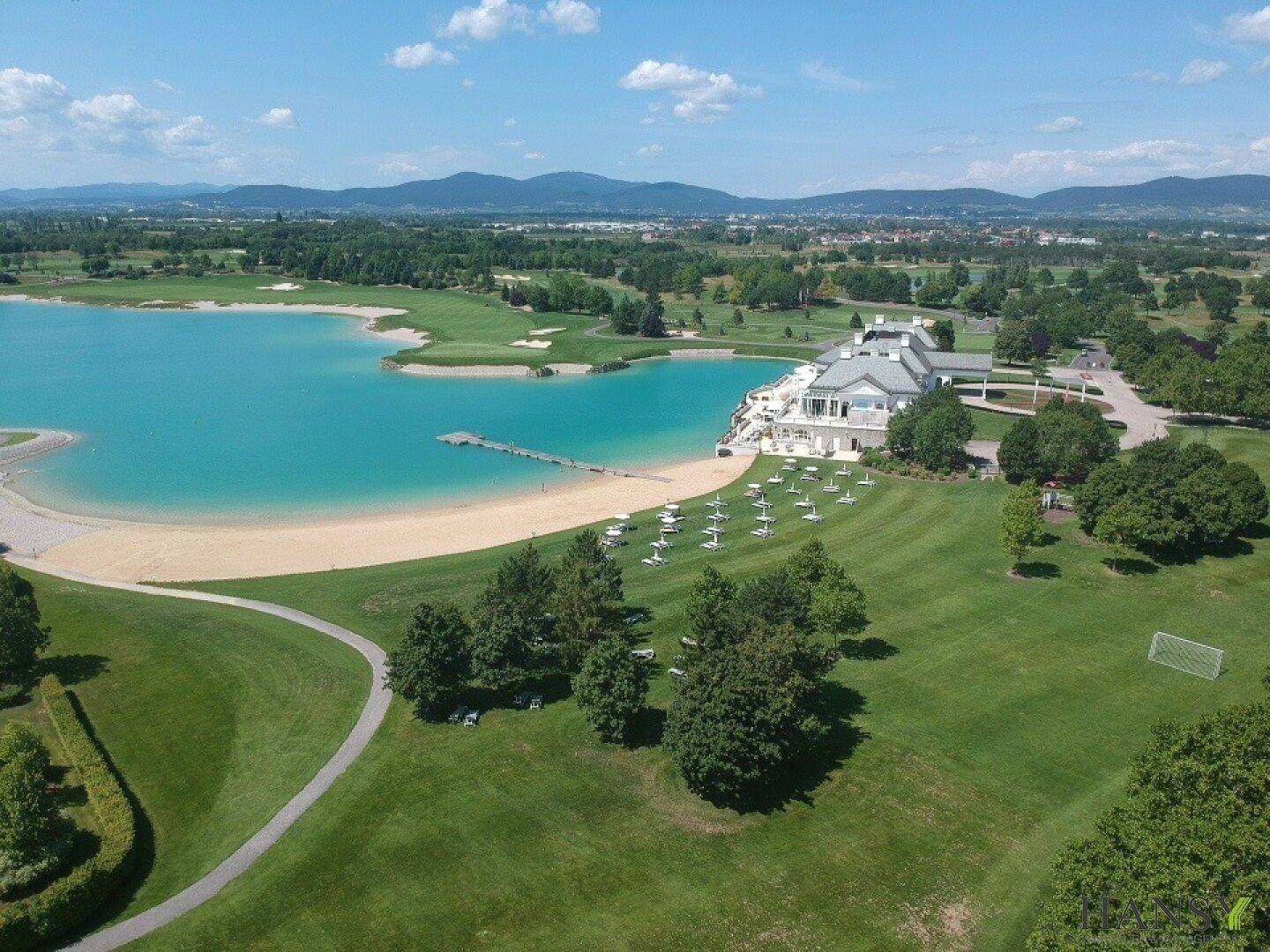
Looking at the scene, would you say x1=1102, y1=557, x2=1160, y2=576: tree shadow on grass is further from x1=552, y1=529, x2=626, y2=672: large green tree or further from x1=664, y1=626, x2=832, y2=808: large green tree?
x1=552, y1=529, x2=626, y2=672: large green tree

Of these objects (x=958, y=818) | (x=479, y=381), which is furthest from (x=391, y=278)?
(x=958, y=818)

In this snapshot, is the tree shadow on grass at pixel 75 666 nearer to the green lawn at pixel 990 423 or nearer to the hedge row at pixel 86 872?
the hedge row at pixel 86 872

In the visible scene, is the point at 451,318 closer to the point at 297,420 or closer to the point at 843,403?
the point at 297,420

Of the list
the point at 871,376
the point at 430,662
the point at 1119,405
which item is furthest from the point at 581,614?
the point at 1119,405

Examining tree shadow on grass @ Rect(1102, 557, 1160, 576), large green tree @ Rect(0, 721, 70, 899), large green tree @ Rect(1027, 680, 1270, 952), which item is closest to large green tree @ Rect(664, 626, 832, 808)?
large green tree @ Rect(1027, 680, 1270, 952)

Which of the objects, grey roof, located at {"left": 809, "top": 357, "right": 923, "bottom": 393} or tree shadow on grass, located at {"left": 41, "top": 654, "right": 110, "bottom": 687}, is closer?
tree shadow on grass, located at {"left": 41, "top": 654, "right": 110, "bottom": 687}

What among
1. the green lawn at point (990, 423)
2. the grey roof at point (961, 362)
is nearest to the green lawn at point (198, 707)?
the green lawn at point (990, 423)
